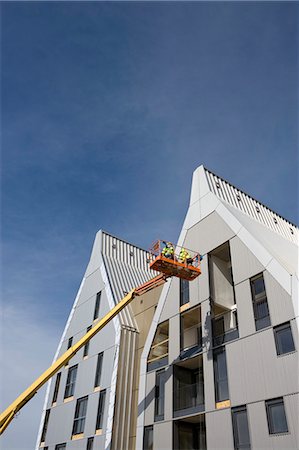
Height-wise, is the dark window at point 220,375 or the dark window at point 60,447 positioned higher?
the dark window at point 220,375

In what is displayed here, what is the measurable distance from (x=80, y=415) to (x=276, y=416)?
17.2 m

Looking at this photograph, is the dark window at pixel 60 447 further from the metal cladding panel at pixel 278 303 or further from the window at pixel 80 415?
the metal cladding panel at pixel 278 303

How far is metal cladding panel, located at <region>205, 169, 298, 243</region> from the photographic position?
27.9m

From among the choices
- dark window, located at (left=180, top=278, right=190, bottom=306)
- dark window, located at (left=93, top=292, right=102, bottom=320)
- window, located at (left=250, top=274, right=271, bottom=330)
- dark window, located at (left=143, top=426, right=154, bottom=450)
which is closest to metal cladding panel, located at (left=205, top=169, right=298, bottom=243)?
dark window, located at (left=180, top=278, right=190, bottom=306)

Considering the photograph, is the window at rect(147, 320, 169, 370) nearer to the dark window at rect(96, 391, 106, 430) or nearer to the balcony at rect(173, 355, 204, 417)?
the balcony at rect(173, 355, 204, 417)

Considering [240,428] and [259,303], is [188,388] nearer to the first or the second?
[240,428]

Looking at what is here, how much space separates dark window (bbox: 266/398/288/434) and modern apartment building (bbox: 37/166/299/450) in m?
0.04

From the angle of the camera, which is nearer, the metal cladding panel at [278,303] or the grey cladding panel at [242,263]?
the metal cladding panel at [278,303]

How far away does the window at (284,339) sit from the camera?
685 inches

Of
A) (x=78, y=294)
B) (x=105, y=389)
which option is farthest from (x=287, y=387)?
(x=78, y=294)

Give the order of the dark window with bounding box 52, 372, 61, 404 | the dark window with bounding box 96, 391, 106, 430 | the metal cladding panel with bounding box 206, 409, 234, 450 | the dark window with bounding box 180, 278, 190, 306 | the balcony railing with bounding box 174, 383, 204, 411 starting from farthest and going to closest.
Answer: the dark window with bounding box 52, 372, 61, 404, the dark window with bounding box 96, 391, 106, 430, the dark window with bounding box 180, 278, 190, 306, the balcony railing with bounding box 174, 383, 204, 411, the metal cladding panel with bounding box 206, 409, 234, 450

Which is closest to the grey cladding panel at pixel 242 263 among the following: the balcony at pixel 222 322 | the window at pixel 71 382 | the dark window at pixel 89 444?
the balcony at pixel 222 322

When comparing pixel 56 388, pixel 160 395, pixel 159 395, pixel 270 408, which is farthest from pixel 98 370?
pixel 270 408

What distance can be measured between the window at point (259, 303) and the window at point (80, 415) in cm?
1595
